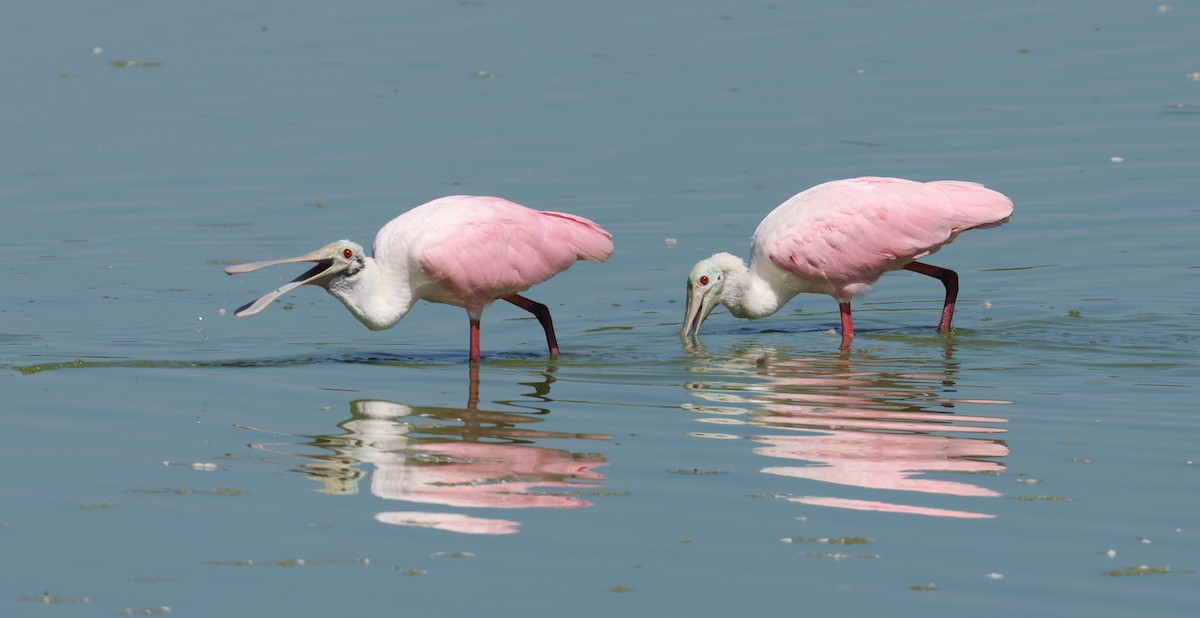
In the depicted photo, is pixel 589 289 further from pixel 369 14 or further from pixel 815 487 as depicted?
pixel 369 14

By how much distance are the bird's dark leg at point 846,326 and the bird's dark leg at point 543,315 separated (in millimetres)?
1877

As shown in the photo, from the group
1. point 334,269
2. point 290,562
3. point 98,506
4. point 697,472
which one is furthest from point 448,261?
point 290,562

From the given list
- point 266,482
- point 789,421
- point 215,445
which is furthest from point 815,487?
point 215,445

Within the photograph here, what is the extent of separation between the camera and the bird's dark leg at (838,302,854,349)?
12617 millimetres

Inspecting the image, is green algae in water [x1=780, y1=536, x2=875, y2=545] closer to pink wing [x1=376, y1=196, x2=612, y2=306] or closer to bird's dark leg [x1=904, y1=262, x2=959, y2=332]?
pink wing [x1=376, y1=196, x2=612, y2=306]

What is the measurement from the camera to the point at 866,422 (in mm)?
9719

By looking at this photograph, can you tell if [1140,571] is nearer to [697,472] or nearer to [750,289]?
[697,472]

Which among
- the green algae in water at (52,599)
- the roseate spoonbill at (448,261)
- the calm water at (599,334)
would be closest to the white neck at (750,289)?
the calm water at (599,334)

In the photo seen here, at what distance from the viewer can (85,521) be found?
25.1 feet

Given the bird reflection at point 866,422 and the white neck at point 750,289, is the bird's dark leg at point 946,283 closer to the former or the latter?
the bird reflection at point 866,422

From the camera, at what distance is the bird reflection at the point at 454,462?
7.89 m

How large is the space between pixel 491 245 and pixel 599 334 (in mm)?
1323

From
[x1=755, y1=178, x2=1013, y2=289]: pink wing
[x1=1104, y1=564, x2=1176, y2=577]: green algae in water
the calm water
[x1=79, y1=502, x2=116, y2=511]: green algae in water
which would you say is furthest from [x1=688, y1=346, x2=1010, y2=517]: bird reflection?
[x1=79, y1=502, x2=116, y2=511]: green algae in water

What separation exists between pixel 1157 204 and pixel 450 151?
626cm
